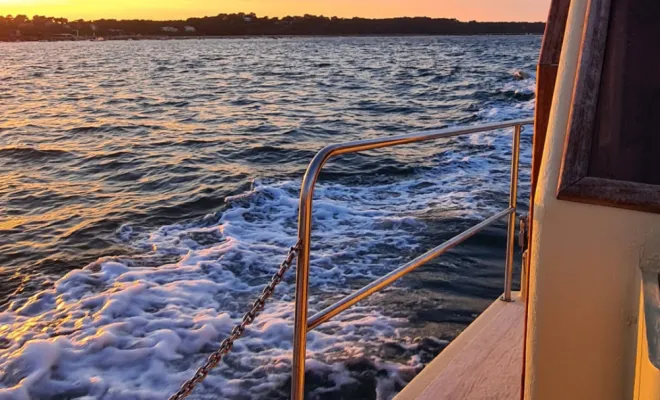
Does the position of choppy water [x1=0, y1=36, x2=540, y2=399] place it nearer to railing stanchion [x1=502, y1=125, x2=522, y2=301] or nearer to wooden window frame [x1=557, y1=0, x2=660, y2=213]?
railing stanchion [x1=502, y1=125, x2=522, y2=301]

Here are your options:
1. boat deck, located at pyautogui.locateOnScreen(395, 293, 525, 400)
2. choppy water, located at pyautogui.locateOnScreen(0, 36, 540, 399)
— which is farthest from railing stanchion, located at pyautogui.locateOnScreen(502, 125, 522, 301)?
choppy water, located at pyautogui.locateOnScreen(0, 36, 540, 399)

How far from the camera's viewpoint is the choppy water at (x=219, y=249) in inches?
152

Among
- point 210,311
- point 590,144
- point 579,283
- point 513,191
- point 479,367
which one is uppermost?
point 590,144

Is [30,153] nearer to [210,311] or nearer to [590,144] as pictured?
[210,311]

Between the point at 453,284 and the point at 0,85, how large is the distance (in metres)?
28.3

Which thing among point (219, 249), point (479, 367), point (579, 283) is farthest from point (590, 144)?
point (219, 249)

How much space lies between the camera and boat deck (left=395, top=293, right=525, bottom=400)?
2.26 meters

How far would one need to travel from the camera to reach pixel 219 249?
6.01m

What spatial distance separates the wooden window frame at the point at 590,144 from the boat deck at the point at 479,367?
1263 mm

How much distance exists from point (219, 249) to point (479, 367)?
13.0ft

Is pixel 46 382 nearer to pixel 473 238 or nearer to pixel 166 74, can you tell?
pixel 473 238

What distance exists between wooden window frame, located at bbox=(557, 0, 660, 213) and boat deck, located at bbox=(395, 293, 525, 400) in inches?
49.7

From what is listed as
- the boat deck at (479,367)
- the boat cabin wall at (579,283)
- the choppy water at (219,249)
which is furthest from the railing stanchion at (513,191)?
the boat cabin wall at (579,283)

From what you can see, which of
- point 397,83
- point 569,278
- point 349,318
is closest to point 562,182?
point 569,278
